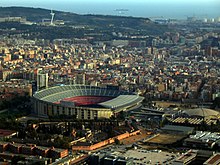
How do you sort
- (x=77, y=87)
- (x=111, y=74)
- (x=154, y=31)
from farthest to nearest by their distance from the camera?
(x=154, y=31) < (x=111, y=74) < (x=77, y=87)

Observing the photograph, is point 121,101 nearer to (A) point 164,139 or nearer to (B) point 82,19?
(A) point 164,139

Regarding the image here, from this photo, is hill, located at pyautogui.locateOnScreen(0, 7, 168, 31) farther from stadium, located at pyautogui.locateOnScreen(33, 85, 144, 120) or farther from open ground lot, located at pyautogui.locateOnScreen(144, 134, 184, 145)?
open ground lot, located at pyautogui.locateOnScreen(144, 134, 184, 145)

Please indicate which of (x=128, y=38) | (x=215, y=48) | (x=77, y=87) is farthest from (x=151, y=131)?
(x=128, y=38)

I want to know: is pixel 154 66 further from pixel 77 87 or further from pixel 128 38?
pixel 128 38

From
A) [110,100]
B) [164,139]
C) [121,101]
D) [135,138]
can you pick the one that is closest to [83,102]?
[110,100]

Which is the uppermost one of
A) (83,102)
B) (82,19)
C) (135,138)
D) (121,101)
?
(82,19)

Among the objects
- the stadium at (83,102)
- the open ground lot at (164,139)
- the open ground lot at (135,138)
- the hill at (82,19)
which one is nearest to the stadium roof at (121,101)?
the stadium at (83,102)
